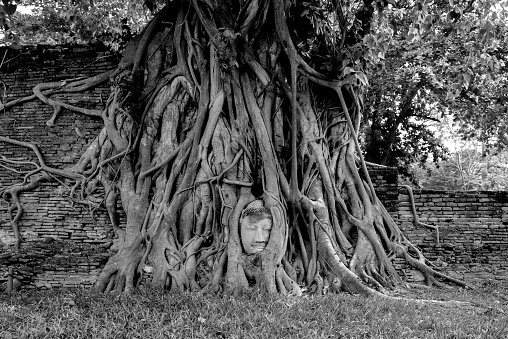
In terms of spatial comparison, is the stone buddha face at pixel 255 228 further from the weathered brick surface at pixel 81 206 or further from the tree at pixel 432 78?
the tree at pixel 432 78

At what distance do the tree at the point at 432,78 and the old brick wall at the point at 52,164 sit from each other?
4006 millimetres

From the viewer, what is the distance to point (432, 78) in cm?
941

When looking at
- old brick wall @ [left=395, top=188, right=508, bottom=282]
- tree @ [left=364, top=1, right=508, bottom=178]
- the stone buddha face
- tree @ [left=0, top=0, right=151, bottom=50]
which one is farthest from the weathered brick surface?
the stone buddha face

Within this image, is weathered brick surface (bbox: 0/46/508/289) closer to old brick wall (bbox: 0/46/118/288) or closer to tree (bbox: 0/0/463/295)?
old brick wall (bbox: 0/46/118/288)

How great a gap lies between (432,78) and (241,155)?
A: 5.00 meters

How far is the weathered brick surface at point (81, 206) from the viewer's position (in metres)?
6.48

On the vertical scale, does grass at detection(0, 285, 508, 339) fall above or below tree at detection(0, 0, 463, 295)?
below

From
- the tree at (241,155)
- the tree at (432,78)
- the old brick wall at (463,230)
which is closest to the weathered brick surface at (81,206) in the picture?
the old brick wall at (463,230)

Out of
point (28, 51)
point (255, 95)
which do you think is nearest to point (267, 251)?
point (255, 95)

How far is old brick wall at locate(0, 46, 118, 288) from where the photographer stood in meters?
6.03

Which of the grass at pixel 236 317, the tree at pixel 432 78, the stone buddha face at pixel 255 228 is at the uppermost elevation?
the tree at pixel 432 78

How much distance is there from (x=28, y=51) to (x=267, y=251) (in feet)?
14.1

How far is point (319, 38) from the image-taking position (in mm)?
6453

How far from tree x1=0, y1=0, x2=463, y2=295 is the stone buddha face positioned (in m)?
0.03
